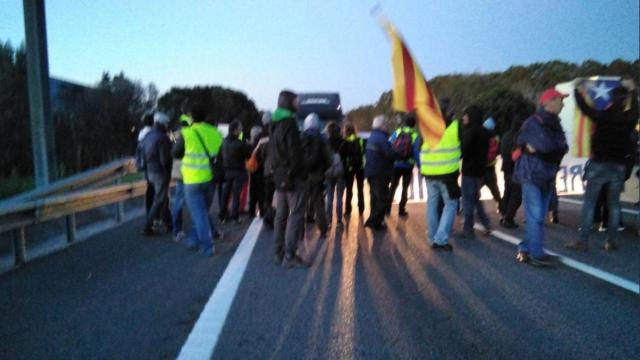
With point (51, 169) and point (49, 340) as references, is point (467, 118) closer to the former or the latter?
point (49, 340)

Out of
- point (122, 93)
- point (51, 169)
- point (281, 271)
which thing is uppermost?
point (122, 93)

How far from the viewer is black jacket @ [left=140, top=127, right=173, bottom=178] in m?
9.85

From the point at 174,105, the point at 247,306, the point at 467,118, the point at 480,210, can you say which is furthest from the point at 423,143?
the point at 174,105

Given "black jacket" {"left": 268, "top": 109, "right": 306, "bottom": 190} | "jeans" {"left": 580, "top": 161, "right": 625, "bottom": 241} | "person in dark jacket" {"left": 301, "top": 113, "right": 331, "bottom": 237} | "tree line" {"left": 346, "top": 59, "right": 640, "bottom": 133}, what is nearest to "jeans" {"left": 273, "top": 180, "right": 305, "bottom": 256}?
"black jacket" {"left": 268, "top": 109, "right": 306, "bottom": 190}

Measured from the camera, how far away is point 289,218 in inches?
298

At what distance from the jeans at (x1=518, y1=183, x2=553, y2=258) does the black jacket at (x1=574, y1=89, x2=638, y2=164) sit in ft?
4.17

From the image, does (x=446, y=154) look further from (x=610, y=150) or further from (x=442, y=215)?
(x=610, y=150)

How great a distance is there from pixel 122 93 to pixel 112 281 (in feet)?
114

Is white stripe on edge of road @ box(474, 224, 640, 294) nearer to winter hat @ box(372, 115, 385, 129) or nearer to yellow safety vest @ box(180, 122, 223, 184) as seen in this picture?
winter hat @ box(372, 115, 385, 129)

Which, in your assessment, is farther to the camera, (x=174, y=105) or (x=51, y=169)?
(x=174, y=105)

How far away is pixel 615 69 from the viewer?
7481 centimetres

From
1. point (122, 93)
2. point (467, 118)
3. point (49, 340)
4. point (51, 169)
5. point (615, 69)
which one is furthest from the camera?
point (615, 69)

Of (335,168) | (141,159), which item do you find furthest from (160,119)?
(335,168)

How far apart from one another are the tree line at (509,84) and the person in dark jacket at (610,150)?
53370 mm
